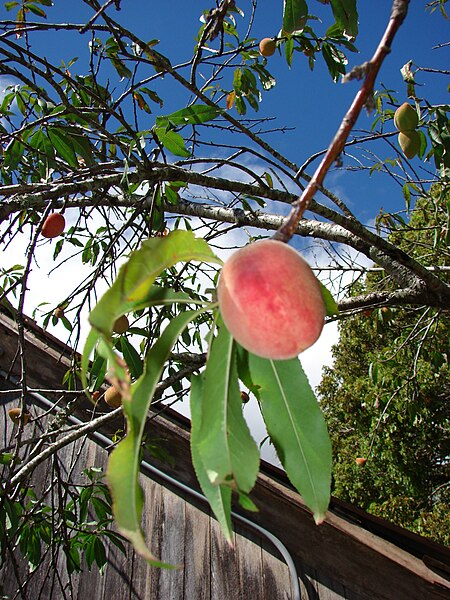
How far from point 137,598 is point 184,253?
7.40 feet

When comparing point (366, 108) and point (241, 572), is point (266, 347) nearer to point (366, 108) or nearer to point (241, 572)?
point (366, 108)

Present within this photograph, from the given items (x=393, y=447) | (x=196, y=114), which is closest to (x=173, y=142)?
(x=196, y=114)

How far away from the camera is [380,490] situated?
9508 millimetres

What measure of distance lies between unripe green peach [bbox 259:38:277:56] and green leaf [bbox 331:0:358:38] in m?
1.17

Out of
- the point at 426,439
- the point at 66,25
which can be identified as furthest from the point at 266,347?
the point at 426,439

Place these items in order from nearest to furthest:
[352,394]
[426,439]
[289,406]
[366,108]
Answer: [366,108] < [289,406] < [426,439] < [352,394]

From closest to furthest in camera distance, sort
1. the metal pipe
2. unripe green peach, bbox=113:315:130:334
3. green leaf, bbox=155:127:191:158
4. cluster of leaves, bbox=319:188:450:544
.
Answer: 1. green leaf, bbox=155:127:191:158
2. unripe green peach, bbox=113:315:130:334
3. the metal pipe
4. cluster of leaves, bbox=319:188:450:544

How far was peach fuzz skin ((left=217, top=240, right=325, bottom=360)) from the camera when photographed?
2.13 ft

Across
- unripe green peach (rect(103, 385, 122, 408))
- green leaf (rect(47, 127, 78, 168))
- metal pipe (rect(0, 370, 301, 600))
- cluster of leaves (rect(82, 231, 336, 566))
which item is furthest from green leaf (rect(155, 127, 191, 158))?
metal pipe (rect(0, 370, 301, 600))

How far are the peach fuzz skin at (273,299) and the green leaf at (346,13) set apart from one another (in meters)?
0.83

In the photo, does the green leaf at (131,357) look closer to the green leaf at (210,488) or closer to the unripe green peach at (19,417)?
the unripe green peach at (19,417)

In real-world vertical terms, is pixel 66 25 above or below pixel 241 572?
above

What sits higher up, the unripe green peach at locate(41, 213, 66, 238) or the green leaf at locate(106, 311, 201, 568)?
the unripe green peach at locate(41, 213, 66, 238)

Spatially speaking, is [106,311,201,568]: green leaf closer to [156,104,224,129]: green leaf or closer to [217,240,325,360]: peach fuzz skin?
[217,240,325,360]: peach fuzz skin
